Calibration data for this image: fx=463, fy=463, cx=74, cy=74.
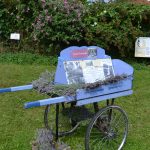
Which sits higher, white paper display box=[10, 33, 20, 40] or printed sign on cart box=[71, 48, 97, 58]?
printed sign on cart box=[71, 48, 97, 58]

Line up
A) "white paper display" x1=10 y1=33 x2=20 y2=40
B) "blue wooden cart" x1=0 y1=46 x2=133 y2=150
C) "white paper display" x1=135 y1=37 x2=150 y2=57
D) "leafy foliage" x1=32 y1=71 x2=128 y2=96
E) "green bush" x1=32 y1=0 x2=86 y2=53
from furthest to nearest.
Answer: "white paper display" x1=10 y1=33 x2=20 y2=40 < "white paper display" x1=135 y1=37 x2=150 y2=57 < "green bush" x1=32 y1=0 x2=86 y2=53 < "blue wooden cart" x1=0 y1=46 x2=133 y2=150 < "leafy foliage" x1=32 y1=71 x2=128 y2=96

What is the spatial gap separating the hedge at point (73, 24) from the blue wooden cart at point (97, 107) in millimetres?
3998

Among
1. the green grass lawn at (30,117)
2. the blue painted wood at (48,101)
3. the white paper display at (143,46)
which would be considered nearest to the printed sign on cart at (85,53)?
the blue painted wood at (48,101)

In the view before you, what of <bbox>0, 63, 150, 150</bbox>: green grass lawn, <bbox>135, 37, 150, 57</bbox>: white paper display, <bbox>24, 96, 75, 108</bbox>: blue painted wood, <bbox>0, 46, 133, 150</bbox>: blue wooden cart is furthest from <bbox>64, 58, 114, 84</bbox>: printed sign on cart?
<bbox>135, 37, 150, 57</bbox>: white paper display

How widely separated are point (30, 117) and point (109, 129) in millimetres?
1562

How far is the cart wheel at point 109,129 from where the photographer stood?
5.45m

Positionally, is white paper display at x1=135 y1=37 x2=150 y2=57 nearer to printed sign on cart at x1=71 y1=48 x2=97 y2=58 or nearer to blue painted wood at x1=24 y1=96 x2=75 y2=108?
printed sign on cart at x1=71 y1=48 x2=97 y2=58

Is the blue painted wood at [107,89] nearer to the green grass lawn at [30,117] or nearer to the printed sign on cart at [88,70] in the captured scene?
the printed sign on cart at [88,70]

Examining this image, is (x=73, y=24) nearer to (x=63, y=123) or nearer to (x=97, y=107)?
(x=63, y=123)

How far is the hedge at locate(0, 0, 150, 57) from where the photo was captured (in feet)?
31.6

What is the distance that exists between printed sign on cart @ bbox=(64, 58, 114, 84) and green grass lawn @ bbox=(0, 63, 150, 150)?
3.05 ft

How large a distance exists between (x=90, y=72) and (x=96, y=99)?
1.19 ft

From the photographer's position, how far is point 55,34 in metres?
9.73

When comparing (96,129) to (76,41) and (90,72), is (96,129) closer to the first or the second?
(90,72)
